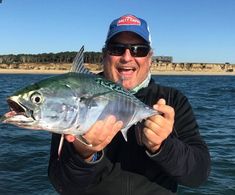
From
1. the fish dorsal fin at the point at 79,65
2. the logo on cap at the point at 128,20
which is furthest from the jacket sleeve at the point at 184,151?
the fish dorsal fin at the point at 79,65

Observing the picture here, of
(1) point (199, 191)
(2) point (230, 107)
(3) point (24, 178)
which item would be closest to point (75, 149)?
(1) point (199, 191)

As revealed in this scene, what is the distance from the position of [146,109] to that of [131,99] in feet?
0.53

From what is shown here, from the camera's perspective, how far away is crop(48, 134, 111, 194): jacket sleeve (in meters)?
4.00

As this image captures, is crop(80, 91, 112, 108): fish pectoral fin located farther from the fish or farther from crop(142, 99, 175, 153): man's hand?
crop(142, 99, 175, 153): man's hand

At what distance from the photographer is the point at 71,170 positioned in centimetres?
407

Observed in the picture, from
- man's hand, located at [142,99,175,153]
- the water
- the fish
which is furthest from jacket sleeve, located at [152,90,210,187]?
the water

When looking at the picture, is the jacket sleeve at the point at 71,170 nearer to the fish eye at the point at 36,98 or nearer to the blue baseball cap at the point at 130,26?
the fish eye at the point at 36,98

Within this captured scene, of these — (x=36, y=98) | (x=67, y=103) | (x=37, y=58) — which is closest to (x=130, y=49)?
(x=67, y=103)

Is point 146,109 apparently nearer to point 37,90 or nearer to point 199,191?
point 37,90

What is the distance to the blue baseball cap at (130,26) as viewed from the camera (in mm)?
4602

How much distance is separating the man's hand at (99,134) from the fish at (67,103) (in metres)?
0.04

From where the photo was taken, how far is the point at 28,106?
10.6ft

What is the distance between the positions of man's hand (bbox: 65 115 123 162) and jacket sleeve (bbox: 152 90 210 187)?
53cm

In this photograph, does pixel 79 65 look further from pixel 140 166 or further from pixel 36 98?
pixel 140 166
